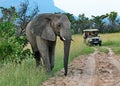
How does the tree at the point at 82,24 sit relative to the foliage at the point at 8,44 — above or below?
below

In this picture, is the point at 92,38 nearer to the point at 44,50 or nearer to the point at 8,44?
the point at 44,50

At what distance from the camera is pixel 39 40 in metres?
14.3

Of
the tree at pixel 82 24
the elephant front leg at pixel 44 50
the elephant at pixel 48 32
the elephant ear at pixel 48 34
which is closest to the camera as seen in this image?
the elephant at pixel 48 32

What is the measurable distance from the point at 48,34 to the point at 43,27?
1.44 ft

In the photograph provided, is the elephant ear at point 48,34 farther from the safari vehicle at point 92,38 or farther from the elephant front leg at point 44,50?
the safari vehicle at point 92,38

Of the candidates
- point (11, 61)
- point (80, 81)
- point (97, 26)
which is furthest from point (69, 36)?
point (97, 26)

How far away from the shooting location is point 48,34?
1383 cm

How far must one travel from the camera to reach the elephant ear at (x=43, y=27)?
1380 centimetres

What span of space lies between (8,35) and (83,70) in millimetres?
3144

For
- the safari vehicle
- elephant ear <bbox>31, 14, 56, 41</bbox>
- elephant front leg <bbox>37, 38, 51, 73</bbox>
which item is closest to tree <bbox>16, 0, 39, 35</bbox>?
elephant ear <bbox>31, 14, 56, 41</bbox>

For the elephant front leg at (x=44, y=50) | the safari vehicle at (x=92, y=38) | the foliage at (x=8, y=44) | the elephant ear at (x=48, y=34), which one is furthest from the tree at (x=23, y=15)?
the safari vehicle at (x=92, y=38)

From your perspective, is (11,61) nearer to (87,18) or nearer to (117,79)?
(117,79)

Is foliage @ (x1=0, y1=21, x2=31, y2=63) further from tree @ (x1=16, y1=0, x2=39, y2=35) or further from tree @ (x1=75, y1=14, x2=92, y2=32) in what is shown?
tree @ (x1=75, y1=14, x2=92, y2=32)

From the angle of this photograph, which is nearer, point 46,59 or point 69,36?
point 69,36
